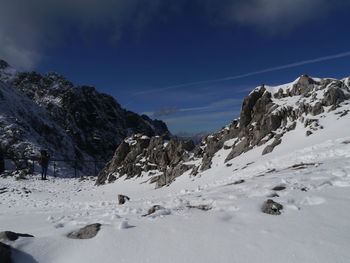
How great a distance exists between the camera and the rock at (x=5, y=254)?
4.38 m

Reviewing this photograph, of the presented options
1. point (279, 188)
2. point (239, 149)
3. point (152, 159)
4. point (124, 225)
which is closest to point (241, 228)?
point (124, 225)

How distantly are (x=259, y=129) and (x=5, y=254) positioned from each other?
2173 cm

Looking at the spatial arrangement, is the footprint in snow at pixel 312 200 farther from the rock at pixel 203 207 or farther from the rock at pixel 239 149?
the rock at pixel 239 149

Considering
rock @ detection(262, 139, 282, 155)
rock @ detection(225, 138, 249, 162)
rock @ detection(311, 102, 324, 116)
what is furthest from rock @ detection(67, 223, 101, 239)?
rock @ detection(311, 102, 324, 116)

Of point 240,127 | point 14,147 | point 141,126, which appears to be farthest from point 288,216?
point 141,126

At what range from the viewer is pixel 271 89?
28.5 meters

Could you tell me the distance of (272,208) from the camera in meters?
6.50

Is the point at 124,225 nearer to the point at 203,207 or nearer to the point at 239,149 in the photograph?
the point at 203,207

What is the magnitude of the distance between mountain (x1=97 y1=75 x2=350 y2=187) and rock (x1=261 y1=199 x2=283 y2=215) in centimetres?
1310

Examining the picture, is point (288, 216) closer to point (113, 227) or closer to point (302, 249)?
point (302, 249)

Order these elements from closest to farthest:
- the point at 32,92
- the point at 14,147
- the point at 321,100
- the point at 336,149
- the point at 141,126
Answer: the point at 336,149 → the point at 321,100 → the point at 14,147 → the point at 32,92 → the point at 141,126

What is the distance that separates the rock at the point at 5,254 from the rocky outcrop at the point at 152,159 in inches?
805

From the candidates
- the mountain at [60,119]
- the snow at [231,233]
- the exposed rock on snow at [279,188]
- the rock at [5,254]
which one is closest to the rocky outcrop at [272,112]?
the exposed rock on snow at [279,188]

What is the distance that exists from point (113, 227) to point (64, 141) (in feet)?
285
